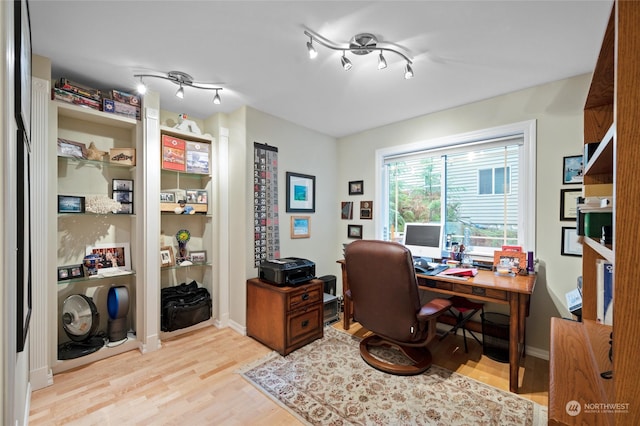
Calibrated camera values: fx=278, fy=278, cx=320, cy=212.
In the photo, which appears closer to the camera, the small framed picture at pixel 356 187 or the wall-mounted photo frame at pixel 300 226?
the wall-mounted photo frame at pixel 300 226

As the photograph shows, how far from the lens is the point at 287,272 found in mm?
2646

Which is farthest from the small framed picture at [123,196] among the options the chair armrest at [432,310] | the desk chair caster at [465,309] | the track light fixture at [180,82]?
the desk chair caster at [465,309]

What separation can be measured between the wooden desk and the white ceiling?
65.4 inches

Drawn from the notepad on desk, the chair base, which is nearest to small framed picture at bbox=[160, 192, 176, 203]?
the chair base

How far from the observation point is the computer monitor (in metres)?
2.84

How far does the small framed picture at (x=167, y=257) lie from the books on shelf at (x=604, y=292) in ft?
10.8

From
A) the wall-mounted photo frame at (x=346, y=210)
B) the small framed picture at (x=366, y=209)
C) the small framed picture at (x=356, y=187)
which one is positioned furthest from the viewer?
the wall-mounted photo frame at (x=346, y=210)

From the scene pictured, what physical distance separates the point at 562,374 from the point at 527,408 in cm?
117

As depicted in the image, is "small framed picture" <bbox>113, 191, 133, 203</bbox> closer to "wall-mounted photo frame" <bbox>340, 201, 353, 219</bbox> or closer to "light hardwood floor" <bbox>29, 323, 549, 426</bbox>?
"light hardwood floor" <bbox>29, 323, 549, 426</bbox>

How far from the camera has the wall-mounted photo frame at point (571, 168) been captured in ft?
Answer: 7.50

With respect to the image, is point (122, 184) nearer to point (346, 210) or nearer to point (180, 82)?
point (180, 82)

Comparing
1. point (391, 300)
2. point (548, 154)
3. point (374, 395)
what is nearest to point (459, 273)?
point (391, 300)

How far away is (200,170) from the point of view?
9.89 feet

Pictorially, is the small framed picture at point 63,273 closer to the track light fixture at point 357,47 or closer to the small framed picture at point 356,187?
the track light fixture at point 357,47
